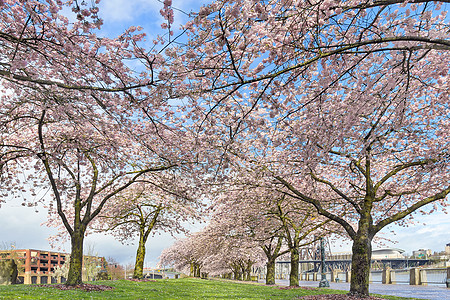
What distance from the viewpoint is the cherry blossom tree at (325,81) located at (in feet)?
20.4

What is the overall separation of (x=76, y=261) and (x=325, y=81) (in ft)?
47.8

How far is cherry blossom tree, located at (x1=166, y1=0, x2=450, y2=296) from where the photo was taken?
6.23 m

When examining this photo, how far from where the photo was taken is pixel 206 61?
7.29m

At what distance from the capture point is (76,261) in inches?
608

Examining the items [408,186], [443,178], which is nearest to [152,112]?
[443,178]

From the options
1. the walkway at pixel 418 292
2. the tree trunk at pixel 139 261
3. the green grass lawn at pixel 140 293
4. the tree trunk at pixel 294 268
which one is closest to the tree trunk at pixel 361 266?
the green grass lawn at pixel 140 293

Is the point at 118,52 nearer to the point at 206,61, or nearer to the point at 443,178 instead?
the point at 206,61

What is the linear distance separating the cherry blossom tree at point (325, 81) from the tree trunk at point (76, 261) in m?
8.95

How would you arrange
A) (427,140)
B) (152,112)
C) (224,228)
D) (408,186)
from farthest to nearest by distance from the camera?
(224,228) < (408,186) < (427,140) < (152,112)

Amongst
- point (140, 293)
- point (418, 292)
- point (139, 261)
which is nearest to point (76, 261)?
point (140, 293)

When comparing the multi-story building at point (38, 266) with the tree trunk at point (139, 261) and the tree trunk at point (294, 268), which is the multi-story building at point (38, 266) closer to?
the tree trunk at point (139, 261)

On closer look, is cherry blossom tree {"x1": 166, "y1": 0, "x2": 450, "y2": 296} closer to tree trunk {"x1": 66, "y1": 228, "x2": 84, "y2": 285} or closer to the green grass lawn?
the green grass lawn

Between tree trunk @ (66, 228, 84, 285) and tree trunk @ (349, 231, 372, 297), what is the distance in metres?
12.6

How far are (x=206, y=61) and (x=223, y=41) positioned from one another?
4.58 feet
